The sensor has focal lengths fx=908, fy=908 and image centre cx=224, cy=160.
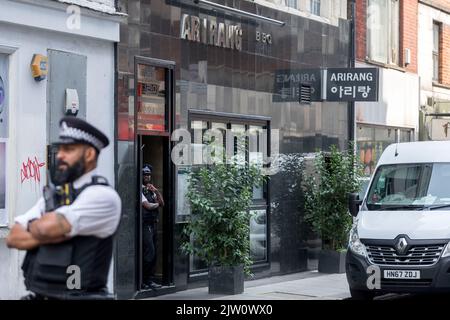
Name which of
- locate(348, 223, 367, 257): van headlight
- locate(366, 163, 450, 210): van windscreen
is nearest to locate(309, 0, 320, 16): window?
locate(366, 163, 450, 210): van windscreen

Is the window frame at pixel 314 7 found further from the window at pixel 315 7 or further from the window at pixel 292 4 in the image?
the window at pixel 292 4

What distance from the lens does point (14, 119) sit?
1123 cm

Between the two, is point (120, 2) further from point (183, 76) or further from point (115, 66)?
point (183, 76)

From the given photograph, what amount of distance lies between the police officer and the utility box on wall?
6729 millimetres

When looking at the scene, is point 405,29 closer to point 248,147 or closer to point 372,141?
point 372,141

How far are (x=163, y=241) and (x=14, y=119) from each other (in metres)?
3.70

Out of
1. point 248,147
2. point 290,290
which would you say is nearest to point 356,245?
point 290,290

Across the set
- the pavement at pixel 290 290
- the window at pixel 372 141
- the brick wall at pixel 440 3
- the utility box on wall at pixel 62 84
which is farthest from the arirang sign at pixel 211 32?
the brick wall at pixel 440 3

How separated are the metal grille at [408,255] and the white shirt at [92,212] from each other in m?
7.93

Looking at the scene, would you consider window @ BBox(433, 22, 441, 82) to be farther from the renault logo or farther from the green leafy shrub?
the renault logo

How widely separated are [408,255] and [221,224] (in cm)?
279

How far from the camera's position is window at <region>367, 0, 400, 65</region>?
829 inches
